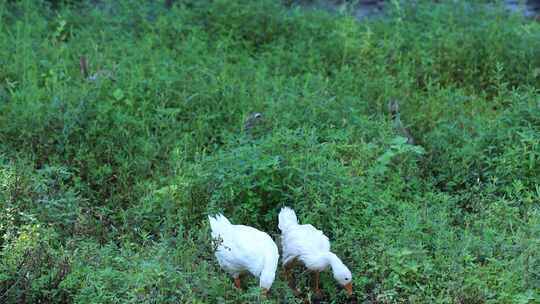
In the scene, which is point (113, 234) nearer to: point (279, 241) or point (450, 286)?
point (279, 241)

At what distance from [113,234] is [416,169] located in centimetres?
187

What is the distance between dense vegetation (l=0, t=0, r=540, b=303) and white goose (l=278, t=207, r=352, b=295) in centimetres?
10

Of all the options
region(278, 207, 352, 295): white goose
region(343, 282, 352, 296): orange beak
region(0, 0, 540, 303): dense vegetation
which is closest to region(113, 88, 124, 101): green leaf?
region(0, 0, 540, 303): dense vegetation

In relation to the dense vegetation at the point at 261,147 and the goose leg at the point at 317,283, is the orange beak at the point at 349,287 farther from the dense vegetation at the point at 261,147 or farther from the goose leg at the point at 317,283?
the goose leg at the point at 317,283

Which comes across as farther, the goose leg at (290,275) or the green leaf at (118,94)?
the green leaf at (118,94)

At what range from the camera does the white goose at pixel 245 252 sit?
4371 mm

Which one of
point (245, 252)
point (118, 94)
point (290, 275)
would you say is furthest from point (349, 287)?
point (118, 94)

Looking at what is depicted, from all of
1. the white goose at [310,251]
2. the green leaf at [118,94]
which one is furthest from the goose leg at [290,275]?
the green leaf at [118,94]

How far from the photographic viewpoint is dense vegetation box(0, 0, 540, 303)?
4.50 metres

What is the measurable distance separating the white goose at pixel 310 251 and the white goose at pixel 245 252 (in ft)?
0.46

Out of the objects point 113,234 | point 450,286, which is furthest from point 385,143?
point 113,234

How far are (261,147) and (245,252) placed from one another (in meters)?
0.93

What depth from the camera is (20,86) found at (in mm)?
6199

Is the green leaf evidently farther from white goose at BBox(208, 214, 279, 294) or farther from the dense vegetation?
white goose at BBox(208, 214, 279, 294)
